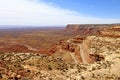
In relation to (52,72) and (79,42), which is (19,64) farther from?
(79,42)

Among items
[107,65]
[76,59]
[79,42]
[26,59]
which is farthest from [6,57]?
[79,42]

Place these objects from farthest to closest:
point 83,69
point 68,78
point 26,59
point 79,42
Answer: point 79,42
point 26,59
point 83,69
point 68,78

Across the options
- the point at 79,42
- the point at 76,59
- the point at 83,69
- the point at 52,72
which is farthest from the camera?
the point at 79,42

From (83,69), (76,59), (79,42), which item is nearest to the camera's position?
(83,69)

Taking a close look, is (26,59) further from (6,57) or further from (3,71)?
(3,71)

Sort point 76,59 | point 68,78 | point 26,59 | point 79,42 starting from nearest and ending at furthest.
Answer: point 68,78 < point 26,59 < point 76,59 < point 79,42

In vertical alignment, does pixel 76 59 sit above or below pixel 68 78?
below

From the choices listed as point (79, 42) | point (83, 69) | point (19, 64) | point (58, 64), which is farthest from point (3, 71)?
point (79, 42)

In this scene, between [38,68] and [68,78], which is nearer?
[68,78]

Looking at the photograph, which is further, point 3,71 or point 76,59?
point 76,59
